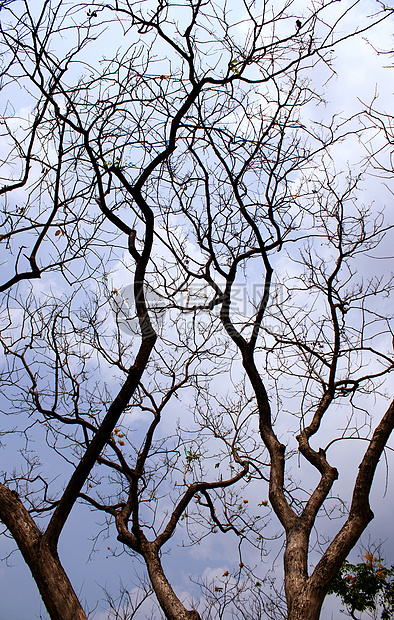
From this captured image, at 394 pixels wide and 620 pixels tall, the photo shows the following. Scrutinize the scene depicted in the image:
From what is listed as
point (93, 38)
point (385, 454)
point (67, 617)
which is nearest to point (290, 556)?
point (385, 454)

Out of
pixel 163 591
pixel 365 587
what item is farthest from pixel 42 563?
pixel 365 587

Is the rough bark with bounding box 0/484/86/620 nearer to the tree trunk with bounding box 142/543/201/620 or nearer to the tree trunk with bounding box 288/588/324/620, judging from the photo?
the tree trunk with bounding box 142/543/201/620

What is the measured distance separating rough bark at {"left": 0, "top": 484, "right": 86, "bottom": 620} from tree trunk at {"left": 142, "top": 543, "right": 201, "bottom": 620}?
2.94 ft

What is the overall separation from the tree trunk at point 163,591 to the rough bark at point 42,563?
0.90 m

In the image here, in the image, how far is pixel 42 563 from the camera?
290 cm

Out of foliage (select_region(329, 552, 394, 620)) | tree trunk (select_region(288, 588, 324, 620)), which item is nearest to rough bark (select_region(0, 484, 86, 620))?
tree trunk (select_region(288, 588, 324, 620))

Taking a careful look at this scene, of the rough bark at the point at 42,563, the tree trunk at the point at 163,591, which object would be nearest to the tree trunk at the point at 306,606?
the tree trunk at the point at 163,591

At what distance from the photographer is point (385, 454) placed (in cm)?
377

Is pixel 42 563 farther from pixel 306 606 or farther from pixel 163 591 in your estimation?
pixel 306 606

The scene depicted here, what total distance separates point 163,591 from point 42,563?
1276 millimetres

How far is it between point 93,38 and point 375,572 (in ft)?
19.8

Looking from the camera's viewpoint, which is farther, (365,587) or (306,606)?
(365,587)

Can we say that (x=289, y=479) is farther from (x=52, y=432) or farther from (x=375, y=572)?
(x=52, y=432)

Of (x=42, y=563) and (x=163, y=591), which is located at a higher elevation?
(x=42, y=563)
